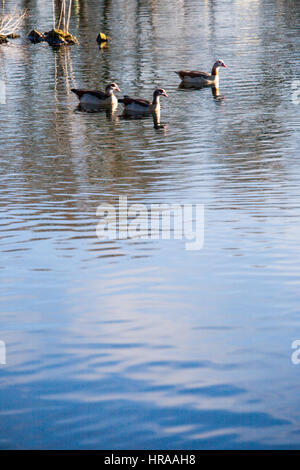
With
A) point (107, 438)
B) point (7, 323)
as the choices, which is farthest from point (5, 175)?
point (107, 438)

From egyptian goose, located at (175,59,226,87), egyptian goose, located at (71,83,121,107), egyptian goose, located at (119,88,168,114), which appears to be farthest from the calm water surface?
egyptian goose, located at (175,59,226,87)

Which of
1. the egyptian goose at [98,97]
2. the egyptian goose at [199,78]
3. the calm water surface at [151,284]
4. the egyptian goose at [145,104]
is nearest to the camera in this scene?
the calm water surface at [151,284]

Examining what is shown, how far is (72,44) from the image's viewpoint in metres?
53.3

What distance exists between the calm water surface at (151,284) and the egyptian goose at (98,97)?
2.51 ft

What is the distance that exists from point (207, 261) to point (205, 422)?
4.93m

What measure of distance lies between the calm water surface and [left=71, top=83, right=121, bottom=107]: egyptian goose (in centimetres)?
76

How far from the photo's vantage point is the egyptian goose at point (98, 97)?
29.2 m

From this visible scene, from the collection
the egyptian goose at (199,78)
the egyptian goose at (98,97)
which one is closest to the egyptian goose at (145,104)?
the egyptian goose at (98,97)

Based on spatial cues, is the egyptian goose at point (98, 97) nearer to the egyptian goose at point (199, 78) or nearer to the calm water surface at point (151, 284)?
the calm water surface at point (151, 284)

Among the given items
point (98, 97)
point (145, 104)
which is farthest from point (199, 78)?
point (145, 104)

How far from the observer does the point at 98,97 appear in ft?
95.7

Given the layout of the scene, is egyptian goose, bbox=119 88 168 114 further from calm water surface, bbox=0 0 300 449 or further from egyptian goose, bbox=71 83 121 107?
egyptian goose, bbox=71 83 121 107

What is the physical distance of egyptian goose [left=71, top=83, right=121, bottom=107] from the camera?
2916 cm

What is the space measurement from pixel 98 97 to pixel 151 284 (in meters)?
18.3
